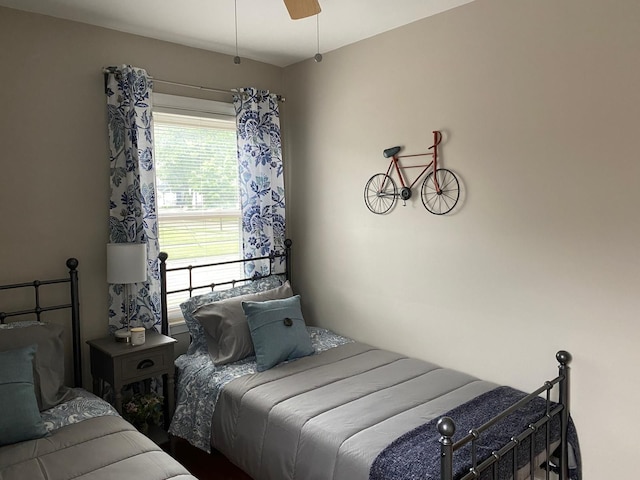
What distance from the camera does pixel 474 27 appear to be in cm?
272

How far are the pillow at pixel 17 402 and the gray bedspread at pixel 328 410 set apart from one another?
2.99ft

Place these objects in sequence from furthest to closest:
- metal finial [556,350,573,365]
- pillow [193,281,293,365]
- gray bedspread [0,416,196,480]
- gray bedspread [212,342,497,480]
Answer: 1. pillow [193,281,293,365]
2. metal finial [556,350,573,365]
3. gray bedspread [212,342,497,480]
4. gray bedspread [0,416,196,480]

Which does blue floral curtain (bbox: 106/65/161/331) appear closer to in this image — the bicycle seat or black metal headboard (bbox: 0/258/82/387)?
black metal headboard (bbox: 0/258/82/387)

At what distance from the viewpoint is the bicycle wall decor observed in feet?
9.54

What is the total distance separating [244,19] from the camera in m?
2.97

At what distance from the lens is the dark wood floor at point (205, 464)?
2.77m

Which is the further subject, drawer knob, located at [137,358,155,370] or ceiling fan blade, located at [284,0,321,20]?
drawer knob, located at [137,358,155,370]

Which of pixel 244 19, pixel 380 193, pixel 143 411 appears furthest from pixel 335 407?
pixel 244 19

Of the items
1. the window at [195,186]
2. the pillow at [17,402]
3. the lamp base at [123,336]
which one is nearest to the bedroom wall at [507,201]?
the window at [195,186]

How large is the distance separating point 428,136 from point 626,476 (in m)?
1.97

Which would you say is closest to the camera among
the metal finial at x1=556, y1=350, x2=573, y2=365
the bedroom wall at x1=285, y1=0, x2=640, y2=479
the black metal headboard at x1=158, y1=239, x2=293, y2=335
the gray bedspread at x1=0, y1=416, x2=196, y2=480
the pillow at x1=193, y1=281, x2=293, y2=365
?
the gray bedspread at x1=0, y1=416, x2=196, y2=480

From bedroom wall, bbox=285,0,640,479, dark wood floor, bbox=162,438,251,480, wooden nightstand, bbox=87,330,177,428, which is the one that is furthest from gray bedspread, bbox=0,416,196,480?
bedroom wall, bbox=285,0,640,479

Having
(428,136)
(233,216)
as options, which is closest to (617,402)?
(428,136)

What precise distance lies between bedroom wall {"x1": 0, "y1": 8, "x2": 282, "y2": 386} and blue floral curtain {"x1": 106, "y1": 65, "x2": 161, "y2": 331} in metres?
0.07
